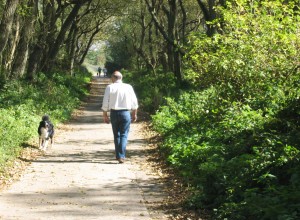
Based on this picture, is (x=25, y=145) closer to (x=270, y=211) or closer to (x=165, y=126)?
(x=165, y=126)

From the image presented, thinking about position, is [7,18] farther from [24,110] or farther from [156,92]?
[156,92]

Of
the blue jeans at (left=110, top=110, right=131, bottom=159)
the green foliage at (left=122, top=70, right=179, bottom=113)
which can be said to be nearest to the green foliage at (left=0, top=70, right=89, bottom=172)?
the blue jeans at (left=110, top=110, right=131, bottom=159)

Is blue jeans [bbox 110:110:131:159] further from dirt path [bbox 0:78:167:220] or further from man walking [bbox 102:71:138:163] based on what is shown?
dirt path [bbox 0:78:167:220]

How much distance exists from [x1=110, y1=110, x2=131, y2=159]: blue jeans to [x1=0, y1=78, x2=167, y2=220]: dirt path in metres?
0.35

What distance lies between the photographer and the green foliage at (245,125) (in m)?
6.26

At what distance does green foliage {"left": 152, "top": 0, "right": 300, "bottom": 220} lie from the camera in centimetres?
626

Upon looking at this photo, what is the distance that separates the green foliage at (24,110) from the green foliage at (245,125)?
3.48 metres

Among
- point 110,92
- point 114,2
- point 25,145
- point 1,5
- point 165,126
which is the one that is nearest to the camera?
point 110,92

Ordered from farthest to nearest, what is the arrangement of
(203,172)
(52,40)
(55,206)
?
1. (52,40)
2. (203,172)
3. (55,206)

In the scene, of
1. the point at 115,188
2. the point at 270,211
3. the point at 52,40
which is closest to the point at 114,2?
the point at 52,40

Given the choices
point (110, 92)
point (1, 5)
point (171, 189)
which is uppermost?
point (1, 5)

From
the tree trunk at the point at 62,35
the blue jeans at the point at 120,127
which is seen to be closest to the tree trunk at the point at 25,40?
the tree trunk at the point at 62,35

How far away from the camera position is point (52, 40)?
32.2m

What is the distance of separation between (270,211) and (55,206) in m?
3.18
